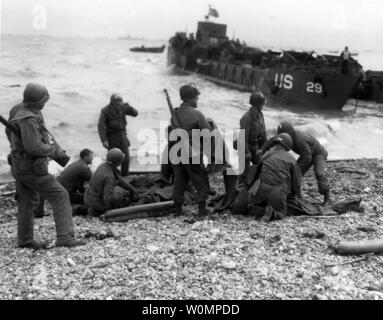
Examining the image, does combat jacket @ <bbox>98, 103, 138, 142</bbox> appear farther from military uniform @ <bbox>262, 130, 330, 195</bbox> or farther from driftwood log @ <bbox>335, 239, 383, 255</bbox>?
driftwood log @ <bbox>335, 239, 383, 255</bbox>

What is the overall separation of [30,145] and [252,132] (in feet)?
12.7

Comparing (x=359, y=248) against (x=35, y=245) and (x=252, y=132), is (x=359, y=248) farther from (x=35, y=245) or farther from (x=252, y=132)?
(x=35, y=245)

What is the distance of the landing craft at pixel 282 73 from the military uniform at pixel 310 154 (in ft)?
55.2

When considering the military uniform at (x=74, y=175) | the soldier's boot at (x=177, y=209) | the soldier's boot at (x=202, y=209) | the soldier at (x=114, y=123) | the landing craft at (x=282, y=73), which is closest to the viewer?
the soldier's boot at (x=202, y=209)

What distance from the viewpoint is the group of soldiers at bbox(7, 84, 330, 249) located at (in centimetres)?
514

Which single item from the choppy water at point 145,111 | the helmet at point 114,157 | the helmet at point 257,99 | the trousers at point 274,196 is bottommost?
the choppy water at point 145,111

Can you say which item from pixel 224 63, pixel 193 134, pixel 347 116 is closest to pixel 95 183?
pixel 193 134

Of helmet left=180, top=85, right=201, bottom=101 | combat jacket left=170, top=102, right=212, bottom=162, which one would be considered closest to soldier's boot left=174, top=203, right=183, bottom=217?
combat jacket left=170, top=102, right=212, bottom=162

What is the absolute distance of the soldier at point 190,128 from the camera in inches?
253

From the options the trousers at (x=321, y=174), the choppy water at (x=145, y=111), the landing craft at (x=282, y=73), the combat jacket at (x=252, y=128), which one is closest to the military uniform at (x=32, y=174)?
the combat jacket at (x=252, y=128)

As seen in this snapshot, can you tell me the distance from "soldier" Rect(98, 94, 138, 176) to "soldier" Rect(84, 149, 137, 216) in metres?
1.70

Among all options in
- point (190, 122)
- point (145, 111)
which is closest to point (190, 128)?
point (190, 122)

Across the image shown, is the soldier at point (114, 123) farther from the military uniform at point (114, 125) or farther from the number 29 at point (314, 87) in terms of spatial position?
the number 29 at point (314, 87)
